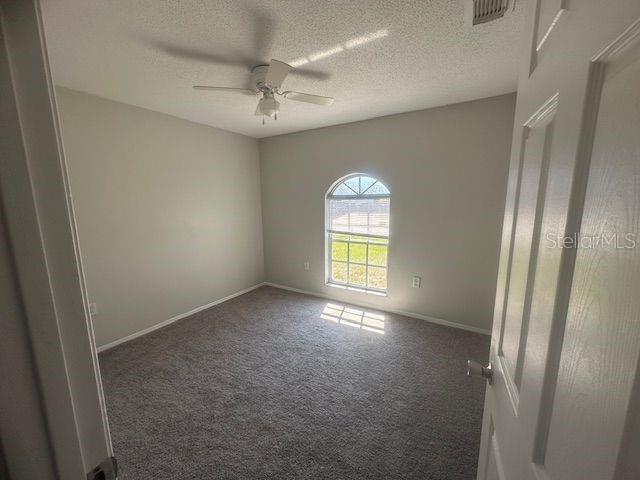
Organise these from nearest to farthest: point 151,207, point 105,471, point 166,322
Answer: point 105,471, point 151,207, point 166,322

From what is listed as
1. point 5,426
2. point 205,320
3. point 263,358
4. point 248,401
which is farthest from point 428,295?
point 5,426

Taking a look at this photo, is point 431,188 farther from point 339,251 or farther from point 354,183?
point 339,251

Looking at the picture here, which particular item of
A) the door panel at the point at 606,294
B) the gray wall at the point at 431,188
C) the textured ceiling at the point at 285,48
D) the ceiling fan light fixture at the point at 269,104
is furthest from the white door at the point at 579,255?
the gray wall at the point at 431,188

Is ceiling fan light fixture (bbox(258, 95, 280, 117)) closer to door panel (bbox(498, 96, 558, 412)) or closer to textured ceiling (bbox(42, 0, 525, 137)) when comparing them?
textured ceiling (bbox(42, 0, 525, 137))

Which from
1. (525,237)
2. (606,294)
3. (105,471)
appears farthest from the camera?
(525,237)

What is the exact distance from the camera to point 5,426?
1.23ft

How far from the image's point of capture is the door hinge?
1.63 ft

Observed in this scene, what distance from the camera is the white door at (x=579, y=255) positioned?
296 millimetres

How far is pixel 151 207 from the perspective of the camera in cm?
287

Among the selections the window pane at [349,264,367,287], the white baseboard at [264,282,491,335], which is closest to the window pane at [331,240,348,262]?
the window pane at [349,264,367,287]

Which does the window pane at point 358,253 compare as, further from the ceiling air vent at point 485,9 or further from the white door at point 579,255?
the white door at point 579,255

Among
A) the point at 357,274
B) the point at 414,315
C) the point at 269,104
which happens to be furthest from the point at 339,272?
the point at 269,104

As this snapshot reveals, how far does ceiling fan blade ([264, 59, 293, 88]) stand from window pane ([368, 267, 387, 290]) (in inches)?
99.4

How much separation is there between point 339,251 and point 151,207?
2.44m
